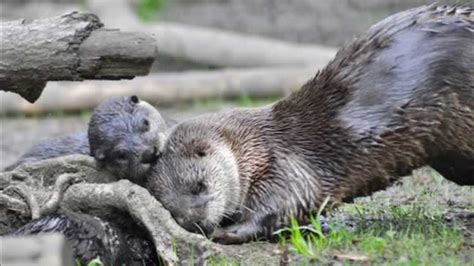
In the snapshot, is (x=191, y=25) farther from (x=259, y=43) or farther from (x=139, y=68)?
(x=139, y=68)

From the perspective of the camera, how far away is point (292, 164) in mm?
5133

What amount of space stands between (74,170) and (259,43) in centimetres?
707

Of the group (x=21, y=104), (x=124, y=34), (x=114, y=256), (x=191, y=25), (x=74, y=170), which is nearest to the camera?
(x=114, y=256)

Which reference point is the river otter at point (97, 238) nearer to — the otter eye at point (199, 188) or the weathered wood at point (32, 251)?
the otter eye at point (199, 188)

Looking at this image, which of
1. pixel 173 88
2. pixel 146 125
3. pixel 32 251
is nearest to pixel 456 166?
pixel 146 125

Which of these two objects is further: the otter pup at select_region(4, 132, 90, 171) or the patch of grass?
the otter pup at select_region(4, 132, 90, 171)

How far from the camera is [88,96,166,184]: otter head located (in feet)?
18.0

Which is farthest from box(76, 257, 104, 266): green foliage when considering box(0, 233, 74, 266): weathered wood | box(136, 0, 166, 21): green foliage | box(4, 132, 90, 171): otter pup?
box(136, 0, 166, 21): green foliage

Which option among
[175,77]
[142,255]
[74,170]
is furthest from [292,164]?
[175,77]

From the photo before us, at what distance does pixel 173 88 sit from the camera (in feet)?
37.7

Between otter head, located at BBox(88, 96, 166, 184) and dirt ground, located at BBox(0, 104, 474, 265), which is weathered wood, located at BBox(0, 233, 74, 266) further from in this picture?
otter head, located at BBox(88, 96, 166, 184)

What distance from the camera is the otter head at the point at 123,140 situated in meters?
5.49

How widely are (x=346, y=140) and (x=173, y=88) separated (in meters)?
6.50

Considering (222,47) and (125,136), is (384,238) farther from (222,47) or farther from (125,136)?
(222,47)
